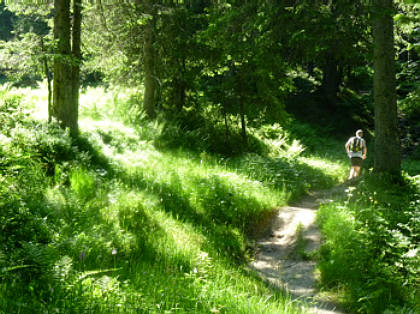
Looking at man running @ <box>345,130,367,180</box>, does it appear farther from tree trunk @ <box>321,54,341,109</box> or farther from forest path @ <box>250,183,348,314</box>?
tree trunk @ <box>321,54,341,109</box>

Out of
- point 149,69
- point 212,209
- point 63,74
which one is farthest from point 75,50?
point 212,209

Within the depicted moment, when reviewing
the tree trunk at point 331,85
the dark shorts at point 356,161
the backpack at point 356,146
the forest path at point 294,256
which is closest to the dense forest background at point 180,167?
the forest path at point 294,256

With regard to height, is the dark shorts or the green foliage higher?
the dark shorts

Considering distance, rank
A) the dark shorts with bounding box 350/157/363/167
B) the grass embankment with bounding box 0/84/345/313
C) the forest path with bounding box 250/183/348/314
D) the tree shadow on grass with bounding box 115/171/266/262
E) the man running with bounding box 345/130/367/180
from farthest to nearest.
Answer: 1. the dark shorts with bounding box 350/157/363/167
2. the man running with bounding box 345/130/367/180
3. the tree shadow on grass with bounding box 115/171/266/262
4. the forest path with bounding box 250/183/348/314
5. the grass embankment with bounding box 0/84/345/313

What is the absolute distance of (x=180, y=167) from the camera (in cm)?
941

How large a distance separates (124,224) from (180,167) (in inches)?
153

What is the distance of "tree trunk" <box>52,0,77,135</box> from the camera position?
8453 mm

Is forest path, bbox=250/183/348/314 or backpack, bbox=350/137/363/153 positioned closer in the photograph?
forest path, bbox=250/183/348/314

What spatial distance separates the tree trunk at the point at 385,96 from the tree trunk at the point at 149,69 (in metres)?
7.62

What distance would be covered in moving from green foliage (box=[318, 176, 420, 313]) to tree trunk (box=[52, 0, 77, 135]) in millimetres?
6309

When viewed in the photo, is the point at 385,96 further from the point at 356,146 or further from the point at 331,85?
the point at 331,85

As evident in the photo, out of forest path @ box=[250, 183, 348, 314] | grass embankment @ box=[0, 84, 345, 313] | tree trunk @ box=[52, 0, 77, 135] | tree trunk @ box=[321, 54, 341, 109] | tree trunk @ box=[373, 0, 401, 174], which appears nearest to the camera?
grass embankment @ box=[0, 84, 345, 313]

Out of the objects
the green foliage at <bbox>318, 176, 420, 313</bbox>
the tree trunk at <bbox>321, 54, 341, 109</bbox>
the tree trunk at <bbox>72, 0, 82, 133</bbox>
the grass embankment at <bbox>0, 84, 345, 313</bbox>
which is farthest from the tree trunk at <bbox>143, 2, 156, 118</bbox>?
the tree trunk at <bbox>321, 54, 341, 109</bbox>

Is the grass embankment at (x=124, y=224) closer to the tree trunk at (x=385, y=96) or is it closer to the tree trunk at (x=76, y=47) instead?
the tree trunk at (x=76, y=47)
